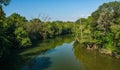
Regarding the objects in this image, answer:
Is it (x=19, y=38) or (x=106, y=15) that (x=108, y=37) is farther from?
(x=19, y=38)

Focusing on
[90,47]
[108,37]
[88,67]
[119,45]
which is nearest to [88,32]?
[90,47]

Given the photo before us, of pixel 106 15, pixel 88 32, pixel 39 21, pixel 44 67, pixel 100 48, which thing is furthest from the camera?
pixel 39 21

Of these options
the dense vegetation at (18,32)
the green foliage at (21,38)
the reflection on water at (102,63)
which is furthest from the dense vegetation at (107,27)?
the dense vegetation at (18,32)

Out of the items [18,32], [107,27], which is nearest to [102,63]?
[107,27]

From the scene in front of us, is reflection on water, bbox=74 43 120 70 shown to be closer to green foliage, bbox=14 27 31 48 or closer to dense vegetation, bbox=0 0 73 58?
dense vegetation, bbox=0 0 73 58

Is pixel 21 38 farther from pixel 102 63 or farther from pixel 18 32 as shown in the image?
pixel 102 63


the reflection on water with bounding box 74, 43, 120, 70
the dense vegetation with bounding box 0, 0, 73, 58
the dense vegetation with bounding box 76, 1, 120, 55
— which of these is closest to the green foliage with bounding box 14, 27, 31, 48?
the dense vegetation with bounding box 0, 0, 73, 58

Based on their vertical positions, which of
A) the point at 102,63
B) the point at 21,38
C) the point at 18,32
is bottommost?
the point at 102,63

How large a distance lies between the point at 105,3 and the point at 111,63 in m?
13.6

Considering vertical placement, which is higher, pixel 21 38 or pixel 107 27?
pixel 107 27

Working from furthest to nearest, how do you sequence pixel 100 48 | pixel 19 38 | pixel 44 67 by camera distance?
1. pixel 19 38
2. pixel 100 48
3. pixel 44 67

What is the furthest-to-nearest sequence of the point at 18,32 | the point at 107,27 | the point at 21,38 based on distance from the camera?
the point at 18,32 < the point at 21,38 < the point at 107,27

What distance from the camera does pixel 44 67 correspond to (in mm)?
29703

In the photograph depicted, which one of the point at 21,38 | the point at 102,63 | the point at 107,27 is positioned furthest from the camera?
the point at 21,38
